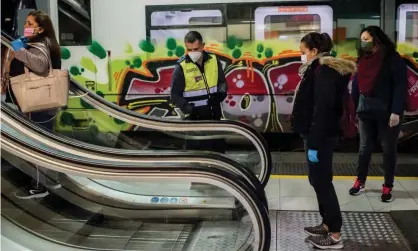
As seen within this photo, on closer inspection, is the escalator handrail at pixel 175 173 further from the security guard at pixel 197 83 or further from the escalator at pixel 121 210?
the security guard at pixel 197 83

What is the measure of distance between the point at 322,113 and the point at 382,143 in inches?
63.6

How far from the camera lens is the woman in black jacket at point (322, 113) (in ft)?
11.9

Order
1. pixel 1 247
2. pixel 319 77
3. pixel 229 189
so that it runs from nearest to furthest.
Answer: pixel 229 189, pixel 1 247, pixel 319 77

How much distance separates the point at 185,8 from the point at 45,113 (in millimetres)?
2433

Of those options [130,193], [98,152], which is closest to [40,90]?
[98,152]

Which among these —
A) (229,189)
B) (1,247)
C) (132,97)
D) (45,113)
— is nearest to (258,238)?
(229,189)

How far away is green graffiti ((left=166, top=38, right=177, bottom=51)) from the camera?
6.27 m

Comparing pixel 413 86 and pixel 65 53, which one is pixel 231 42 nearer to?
pixel 65 53

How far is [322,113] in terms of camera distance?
3.63m

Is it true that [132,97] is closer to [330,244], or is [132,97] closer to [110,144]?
[110,144]

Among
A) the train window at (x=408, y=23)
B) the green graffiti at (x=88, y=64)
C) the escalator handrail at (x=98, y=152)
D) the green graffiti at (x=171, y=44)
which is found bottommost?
the escalator handrail at (x=98, y=152)

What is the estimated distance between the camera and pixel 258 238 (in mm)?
2875

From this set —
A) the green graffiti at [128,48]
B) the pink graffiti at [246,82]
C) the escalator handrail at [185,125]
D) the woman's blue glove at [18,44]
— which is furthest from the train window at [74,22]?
the woman's blue glove at [18,44]

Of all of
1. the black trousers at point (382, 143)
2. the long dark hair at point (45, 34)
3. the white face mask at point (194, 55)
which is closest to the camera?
the long dark hair at point (45, 34)
